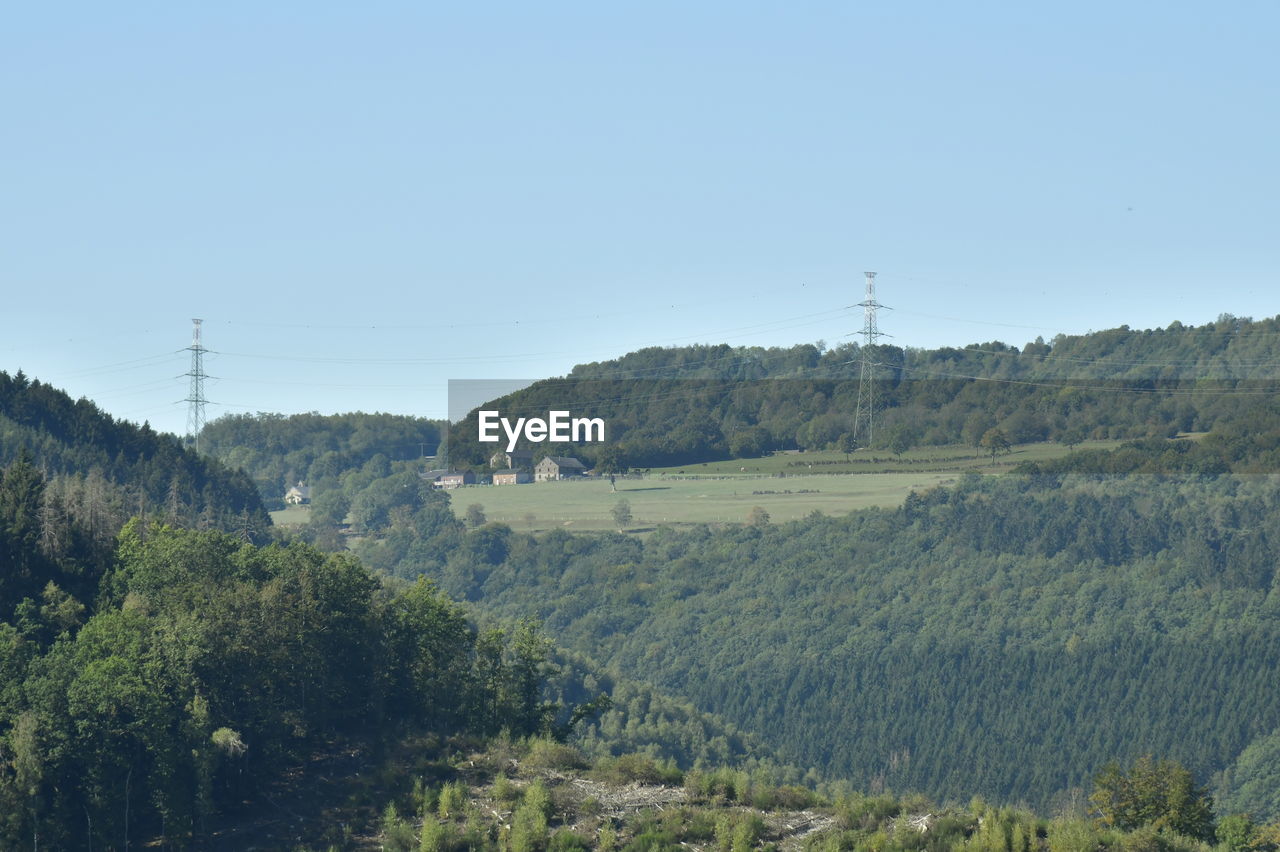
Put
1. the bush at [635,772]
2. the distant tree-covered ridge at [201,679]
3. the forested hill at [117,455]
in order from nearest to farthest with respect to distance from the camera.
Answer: the distant tree-covered ridge at [201,679] → the bush at [635,772] → the forested hill at [117,455]

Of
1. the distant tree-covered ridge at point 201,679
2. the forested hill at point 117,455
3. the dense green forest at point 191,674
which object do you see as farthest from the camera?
the forested hill at point 117,455

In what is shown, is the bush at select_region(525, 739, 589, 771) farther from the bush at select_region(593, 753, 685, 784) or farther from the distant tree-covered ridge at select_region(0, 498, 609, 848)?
the distant tree-covered ridge at select_region(0, 498, 609, 848)

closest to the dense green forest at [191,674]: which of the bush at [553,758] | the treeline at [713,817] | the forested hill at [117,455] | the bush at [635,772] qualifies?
the bush at [553,758]

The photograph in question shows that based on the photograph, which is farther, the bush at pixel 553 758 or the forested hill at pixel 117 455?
the forested hill at pixel 117 455

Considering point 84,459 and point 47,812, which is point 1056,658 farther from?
point 47,812

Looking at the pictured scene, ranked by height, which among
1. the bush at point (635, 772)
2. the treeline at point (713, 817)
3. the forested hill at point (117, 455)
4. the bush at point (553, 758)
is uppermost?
the forested hill at point (117, 455)

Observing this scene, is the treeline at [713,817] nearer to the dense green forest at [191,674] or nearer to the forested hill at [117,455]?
the dense green forest at [191,674]

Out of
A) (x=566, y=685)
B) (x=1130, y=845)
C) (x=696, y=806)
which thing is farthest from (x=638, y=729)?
(x=1130, y=845)

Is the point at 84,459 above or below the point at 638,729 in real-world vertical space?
above

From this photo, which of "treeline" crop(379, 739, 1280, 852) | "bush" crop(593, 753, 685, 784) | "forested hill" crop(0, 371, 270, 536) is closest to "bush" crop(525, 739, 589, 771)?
"treeline" crop(379, 739, 1280, 852)
